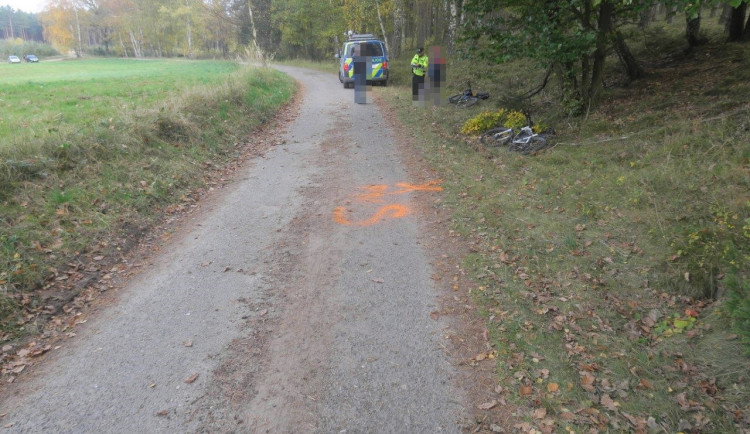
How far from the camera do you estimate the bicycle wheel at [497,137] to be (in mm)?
9477

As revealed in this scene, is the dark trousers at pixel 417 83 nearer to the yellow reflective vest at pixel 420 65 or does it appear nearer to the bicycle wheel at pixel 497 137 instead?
the yellow reflective vest at pixel 420 65

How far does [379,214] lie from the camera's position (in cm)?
680

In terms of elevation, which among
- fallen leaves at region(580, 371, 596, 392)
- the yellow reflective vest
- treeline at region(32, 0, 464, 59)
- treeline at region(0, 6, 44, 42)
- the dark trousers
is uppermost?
treeline at region(0, 6, 44, 42)

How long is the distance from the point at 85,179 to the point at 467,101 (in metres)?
10.5

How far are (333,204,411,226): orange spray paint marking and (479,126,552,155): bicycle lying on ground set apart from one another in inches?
132

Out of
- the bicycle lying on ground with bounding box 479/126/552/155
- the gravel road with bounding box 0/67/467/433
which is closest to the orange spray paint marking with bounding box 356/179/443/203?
the gravel road with bounding box 0/67/467/433

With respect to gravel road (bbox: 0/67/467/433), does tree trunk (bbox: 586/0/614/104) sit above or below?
above

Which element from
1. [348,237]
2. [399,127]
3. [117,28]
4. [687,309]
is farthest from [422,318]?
[117,28]

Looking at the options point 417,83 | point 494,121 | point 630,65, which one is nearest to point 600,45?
point 630,65

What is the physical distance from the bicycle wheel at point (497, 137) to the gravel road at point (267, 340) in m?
3.53

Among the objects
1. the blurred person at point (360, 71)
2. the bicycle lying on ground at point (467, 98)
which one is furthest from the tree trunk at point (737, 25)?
the blurred person at point (360, 71)

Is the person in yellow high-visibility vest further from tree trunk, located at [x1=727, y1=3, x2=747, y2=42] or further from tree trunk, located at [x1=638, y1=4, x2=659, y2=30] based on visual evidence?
tree trunk, located at [x1=727, y1=3, x2=747, y2=42]

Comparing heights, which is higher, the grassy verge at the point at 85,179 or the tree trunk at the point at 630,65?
the tree trunk at the point at 630,65

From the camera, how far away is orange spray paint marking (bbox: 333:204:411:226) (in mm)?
6535
